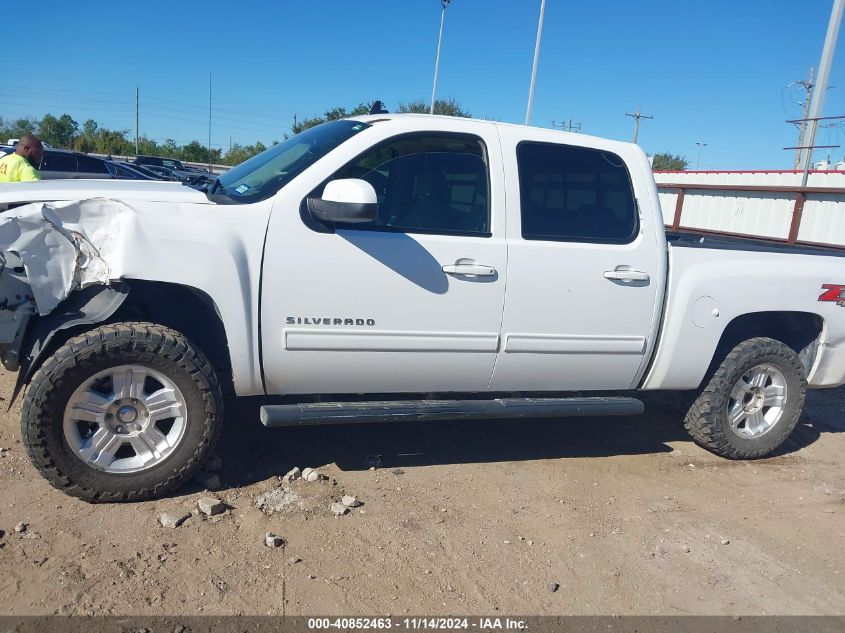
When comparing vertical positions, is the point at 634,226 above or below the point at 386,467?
above

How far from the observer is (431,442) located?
4844 millimetres

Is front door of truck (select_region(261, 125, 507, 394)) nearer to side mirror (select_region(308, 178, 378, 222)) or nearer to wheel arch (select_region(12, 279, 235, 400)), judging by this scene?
side mirror (select_region(308, 178, 378, 222))

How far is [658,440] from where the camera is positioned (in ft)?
17.8

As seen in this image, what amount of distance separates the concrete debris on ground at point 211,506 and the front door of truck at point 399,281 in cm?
64

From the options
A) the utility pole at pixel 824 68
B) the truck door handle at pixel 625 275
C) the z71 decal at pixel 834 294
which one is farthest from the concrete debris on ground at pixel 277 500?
the utility pole at pixel 824 68

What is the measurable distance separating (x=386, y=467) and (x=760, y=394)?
2.75 meters

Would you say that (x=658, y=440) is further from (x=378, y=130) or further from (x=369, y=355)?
(x=378, y=130)

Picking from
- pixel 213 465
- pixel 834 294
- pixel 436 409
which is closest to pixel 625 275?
pixel 436 409

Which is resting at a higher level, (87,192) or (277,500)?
(87,192)

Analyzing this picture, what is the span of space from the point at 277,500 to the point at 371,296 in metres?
1.21

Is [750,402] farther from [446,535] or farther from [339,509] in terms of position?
[339,509]

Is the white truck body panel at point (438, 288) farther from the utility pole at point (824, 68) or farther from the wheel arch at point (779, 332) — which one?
the utility pole at point (824, 68)

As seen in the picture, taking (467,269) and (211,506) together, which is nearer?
(211,506)

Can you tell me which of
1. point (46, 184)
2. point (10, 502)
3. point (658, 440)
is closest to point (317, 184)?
point (46, 184)
